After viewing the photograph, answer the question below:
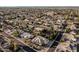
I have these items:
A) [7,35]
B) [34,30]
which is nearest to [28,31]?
[34,30]

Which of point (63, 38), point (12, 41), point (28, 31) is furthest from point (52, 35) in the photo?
point (12, 41)

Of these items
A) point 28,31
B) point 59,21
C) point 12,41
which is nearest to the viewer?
point 12,41

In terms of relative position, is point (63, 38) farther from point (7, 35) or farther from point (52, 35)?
point (7, 35)

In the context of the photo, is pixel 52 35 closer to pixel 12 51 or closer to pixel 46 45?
pixel 46 45

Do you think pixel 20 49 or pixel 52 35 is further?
pixel 52 35

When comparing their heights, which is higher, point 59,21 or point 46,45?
point 59,21
